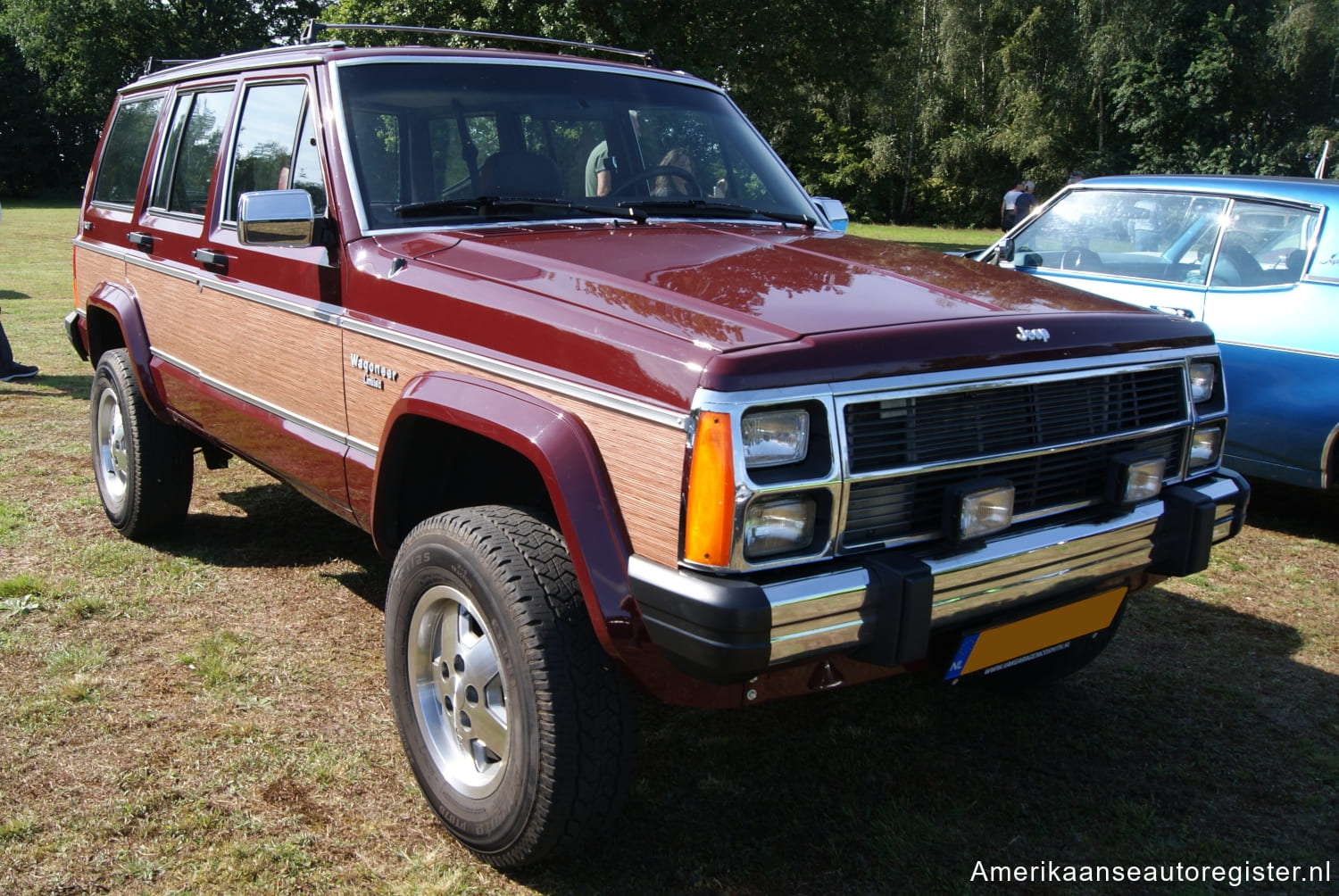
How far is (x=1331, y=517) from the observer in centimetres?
591

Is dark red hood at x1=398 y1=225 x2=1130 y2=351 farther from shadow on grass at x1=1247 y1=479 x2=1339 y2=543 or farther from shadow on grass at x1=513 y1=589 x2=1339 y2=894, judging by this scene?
shadow on grass at x1=1247 y1=479 x2=1339 y2=543

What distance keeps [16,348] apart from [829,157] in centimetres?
3694

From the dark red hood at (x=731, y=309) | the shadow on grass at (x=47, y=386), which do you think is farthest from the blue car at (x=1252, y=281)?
the shadow on grass at (x=47, y=386)

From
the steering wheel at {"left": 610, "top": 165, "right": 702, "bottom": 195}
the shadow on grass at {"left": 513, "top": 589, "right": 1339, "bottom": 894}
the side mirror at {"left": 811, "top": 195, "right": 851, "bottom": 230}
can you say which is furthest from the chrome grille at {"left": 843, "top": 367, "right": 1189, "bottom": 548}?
the steering wheel at {"left": 610, "top": 165, "right": 702, "bottom": 195}

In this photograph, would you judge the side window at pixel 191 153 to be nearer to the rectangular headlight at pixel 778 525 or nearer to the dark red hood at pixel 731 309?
the dark red hood at pixel 731 309

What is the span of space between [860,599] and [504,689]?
2.82ft

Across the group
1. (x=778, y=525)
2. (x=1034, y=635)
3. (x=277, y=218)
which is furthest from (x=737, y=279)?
(x=277, y=218)

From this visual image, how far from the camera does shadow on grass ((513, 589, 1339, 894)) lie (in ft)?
8.77

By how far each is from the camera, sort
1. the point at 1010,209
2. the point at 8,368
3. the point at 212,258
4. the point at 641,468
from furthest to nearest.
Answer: the point at 1010,209 < the point at 8,368 < the point at 212,258 < the point at 641,468

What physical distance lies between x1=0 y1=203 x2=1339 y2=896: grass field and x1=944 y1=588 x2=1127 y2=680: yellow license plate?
553mm

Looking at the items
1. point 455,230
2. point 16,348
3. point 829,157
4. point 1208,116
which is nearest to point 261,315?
point 455,230

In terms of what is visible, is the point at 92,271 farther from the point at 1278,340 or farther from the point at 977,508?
the point at 1278,340

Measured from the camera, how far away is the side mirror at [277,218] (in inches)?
119

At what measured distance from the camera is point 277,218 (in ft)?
9.90
